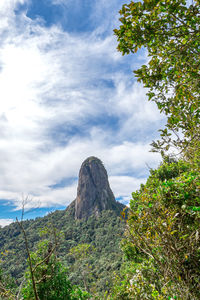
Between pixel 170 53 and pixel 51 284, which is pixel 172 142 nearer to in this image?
pixel 170 53

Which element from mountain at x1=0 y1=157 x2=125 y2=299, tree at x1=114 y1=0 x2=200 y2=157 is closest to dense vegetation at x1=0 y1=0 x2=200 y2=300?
tree at x1=114 y1=0 x2=200 y2=157

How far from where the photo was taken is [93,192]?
10731 cm

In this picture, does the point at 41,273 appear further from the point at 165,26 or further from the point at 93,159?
the point at 93,159

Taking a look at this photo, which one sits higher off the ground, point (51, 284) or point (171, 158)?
point (171, 158)

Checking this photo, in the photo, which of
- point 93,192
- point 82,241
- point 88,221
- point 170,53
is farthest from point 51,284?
point 93,192

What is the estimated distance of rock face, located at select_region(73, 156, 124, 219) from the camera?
102312 millimetres

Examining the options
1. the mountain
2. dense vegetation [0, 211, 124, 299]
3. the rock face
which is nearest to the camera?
dense vegetation [0, 211, 124, 299]

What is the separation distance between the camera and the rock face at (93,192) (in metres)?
102

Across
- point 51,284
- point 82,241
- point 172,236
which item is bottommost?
point 82,241

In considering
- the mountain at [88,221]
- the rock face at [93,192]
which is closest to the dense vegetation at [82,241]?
the mountain at [88,221]

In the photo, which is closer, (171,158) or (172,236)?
(172,236)

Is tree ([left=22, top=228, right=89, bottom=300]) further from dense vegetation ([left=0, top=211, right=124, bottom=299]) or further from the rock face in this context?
the rock face

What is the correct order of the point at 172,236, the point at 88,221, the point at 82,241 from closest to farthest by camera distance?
the point at 172,236
the point at 82,241
the point at 88,221

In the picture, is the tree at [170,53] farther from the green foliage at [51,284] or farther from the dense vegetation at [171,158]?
the green foliage at [51,284]
